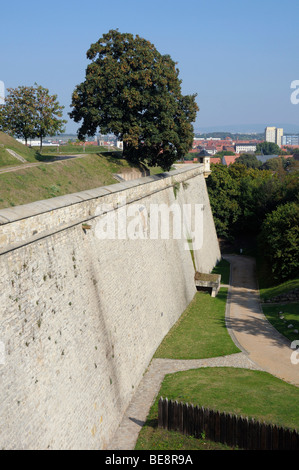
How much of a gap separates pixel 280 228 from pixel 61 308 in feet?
71.6

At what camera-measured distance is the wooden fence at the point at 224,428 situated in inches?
420

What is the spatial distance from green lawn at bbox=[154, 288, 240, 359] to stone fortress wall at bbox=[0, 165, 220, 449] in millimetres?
900

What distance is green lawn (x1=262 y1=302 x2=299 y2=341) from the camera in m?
19.8

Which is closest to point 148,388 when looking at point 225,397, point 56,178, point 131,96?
point 225,397

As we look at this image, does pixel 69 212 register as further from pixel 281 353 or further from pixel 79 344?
pixel 281 353

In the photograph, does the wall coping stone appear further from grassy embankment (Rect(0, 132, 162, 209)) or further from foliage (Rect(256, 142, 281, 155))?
foliage (Rect(256, 142, 281, 155))

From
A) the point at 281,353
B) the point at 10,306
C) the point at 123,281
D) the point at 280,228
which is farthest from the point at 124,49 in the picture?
the point at 10,306

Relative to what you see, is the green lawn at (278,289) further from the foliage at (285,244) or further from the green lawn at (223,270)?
the green lawn at (223,270)

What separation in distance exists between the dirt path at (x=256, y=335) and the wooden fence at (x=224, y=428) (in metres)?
4.77

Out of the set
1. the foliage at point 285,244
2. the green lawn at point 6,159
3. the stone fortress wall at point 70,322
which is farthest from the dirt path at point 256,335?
the green lawn at point 6,159

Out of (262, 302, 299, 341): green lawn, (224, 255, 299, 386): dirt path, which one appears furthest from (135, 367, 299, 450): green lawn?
(262, 302, 299, 341): green lawn

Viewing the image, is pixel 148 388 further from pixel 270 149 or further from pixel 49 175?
pixel 270 149

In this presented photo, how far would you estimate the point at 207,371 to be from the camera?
52.7 feet

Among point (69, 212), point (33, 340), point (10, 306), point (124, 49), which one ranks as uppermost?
point (124, 49)
